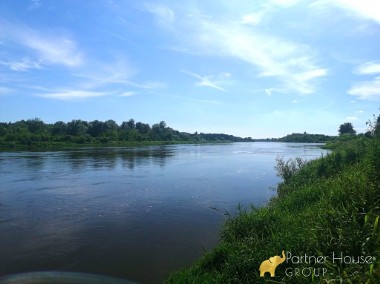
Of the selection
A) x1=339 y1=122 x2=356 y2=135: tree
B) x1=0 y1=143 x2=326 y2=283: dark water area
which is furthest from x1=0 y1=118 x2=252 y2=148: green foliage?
x1=339 y1=122 x2=356 y2=135: tree

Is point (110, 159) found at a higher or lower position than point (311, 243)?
lower

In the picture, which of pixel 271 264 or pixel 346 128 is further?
pixel 346 128

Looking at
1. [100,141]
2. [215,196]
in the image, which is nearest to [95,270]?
[215,196]

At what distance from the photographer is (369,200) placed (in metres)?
6.89

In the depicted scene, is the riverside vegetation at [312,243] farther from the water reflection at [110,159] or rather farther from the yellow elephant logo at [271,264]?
the water reflection at [110,159]

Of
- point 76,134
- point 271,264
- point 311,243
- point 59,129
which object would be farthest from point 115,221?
point 59,129

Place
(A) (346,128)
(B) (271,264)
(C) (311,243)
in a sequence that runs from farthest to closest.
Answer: (A) (346,128) < (B) (271,264) < (C) (311,243)

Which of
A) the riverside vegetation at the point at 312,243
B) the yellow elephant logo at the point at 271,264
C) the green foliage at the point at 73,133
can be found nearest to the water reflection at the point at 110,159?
the riverside vegetation at the point at 312,243

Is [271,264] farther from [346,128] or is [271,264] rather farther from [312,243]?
[346,128]

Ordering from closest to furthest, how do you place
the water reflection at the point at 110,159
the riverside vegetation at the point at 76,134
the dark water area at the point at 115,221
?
the dark water area at the point at 115,221 → the water reflection at the point at 110,159 → the riverside vegetation at the point at 76,134

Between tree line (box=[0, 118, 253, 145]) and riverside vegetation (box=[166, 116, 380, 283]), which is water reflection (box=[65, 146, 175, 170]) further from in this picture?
tree line (box=[0, 118, 253, 145])

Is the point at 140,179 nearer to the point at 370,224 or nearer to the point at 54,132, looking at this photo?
the point at 370,224

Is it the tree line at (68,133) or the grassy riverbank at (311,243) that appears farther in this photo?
the tree line at (68,133)

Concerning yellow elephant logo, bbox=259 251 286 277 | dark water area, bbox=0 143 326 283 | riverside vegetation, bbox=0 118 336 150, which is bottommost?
dark water area, bbox=0 143 326 283
